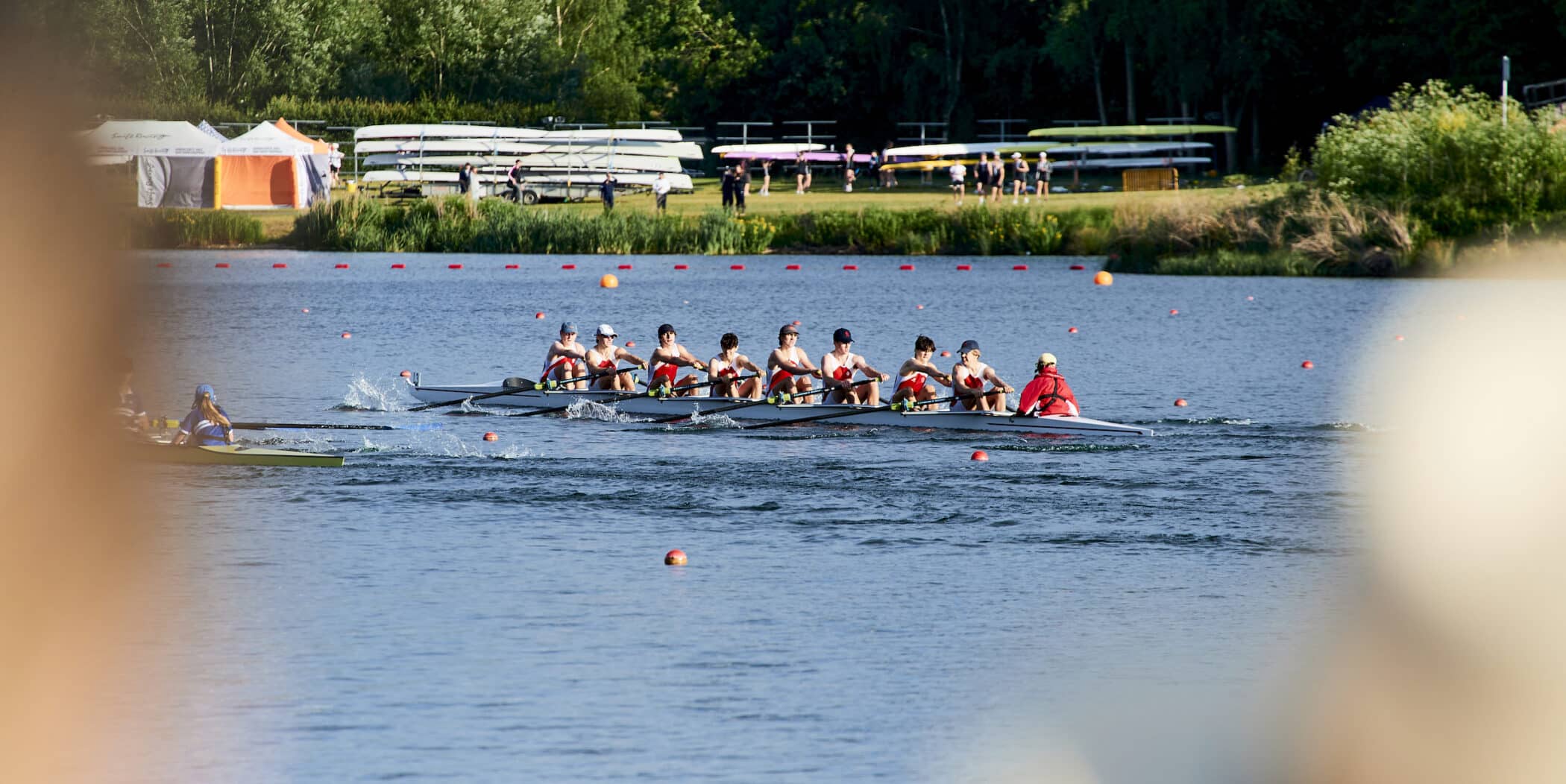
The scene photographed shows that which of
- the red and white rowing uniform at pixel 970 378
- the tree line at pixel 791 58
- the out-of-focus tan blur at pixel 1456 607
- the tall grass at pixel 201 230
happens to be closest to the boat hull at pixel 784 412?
the red and white rowing uniform at pixel 970 378

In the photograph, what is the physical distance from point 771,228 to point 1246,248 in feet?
55.1

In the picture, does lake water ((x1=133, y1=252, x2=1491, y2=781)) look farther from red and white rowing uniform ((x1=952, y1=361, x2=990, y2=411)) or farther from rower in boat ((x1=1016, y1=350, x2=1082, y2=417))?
red and white rowing uniform ((x1=952, y1=361, x2=990, y2=411))

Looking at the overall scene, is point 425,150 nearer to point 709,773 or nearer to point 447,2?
point 447,2

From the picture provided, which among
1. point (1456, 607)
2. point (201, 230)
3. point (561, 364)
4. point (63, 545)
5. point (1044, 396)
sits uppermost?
point (201, 230)

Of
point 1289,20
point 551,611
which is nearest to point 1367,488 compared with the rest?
point 551,611

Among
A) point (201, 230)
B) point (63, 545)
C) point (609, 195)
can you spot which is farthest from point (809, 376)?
point (201, 230)

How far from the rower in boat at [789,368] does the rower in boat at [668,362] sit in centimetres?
97

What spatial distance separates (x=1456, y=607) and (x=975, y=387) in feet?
28.6

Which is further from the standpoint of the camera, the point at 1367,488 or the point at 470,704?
the point at 1367,488

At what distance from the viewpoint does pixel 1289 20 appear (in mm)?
76312

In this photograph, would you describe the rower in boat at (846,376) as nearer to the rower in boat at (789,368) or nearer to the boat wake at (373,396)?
the rower in boat at (789,368)

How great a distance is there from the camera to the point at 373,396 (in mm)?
28953

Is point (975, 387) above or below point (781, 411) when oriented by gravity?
above

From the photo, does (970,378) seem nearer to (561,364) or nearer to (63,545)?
(561,364)
